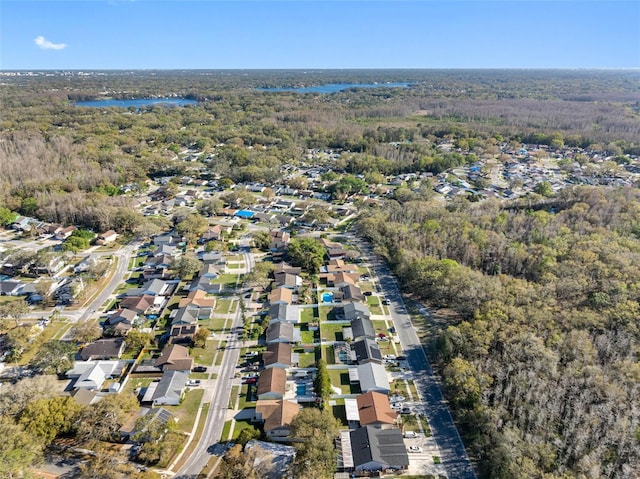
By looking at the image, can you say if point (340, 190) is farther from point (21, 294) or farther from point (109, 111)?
point (109, 111)

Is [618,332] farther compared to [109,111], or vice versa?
[109,111]

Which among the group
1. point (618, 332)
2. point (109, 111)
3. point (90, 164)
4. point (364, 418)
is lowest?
point (364, 418)

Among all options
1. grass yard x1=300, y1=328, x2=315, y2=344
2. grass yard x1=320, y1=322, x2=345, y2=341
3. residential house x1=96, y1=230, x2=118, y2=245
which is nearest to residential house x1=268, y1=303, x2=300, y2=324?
grass yard x1=300, y1=328, x2=315, y2=344

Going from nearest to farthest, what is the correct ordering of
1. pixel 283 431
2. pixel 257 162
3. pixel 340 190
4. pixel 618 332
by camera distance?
1. pixel 283 431
2. pixel 618 332
3. pixel 340 190
4. pixel 257 162

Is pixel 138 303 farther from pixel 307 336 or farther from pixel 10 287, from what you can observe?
pixel 307 336

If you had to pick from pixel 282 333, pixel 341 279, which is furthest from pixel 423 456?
pixel 341 279

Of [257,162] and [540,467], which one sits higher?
[257,162]

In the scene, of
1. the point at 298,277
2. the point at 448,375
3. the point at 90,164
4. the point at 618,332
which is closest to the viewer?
the point at 448,375

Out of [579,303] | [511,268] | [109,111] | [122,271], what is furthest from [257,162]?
[109,111]
